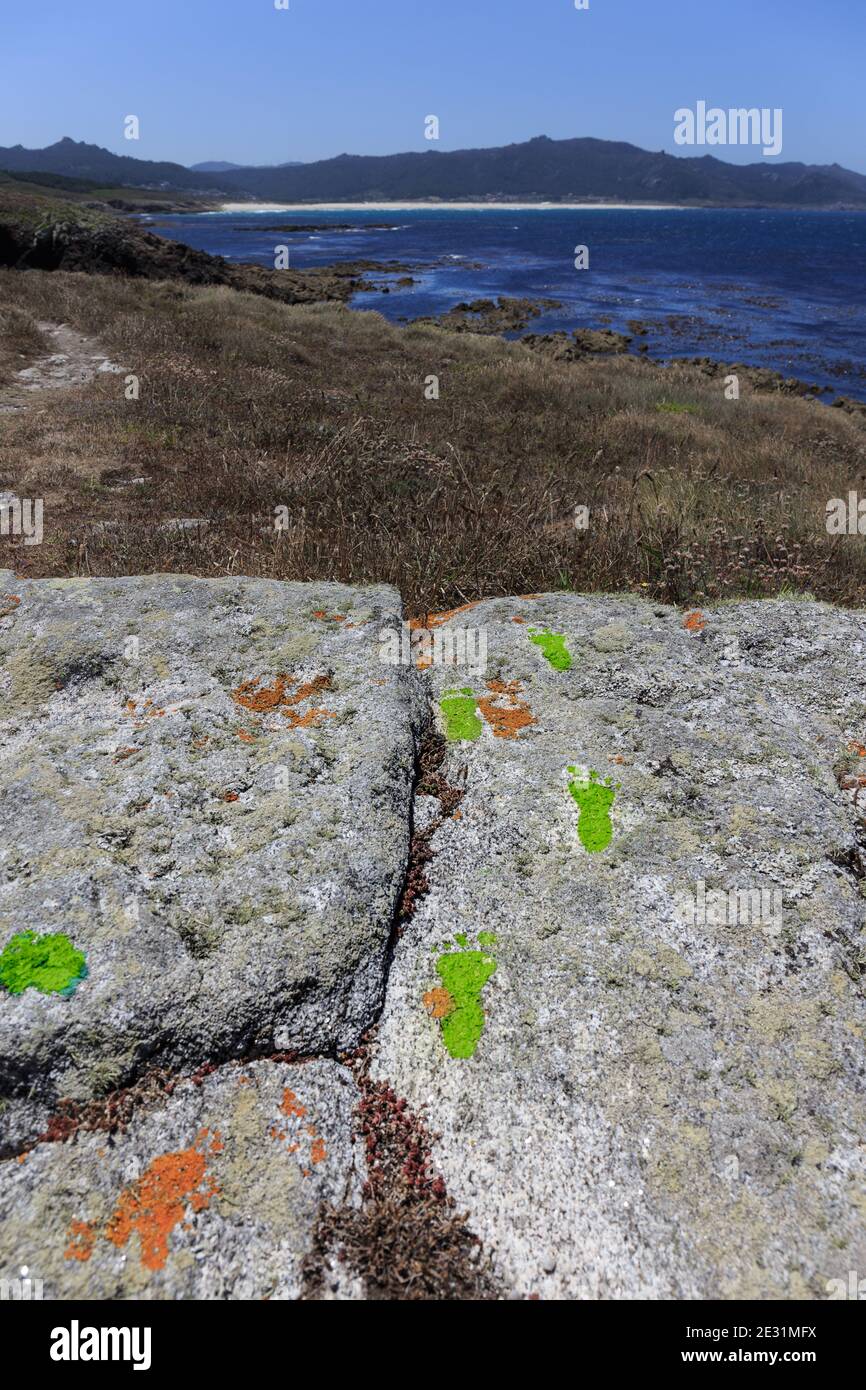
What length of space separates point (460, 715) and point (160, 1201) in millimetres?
2264

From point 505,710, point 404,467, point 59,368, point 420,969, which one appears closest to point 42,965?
point 420,969

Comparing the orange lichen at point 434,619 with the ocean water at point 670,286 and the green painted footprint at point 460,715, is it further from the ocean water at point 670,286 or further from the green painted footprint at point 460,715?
the ocean water at point 670,286

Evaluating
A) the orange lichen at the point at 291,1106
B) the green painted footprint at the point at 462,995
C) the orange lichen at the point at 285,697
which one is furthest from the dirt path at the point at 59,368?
the orange lichen at the point at 291,1106

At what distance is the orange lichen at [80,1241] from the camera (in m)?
1.81

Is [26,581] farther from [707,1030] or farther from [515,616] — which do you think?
[707,1030]

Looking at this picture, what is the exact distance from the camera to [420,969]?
2.60 meters

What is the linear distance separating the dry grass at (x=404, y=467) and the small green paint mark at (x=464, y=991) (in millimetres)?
2850

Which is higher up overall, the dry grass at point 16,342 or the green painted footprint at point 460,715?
the dry grass at point 16,342

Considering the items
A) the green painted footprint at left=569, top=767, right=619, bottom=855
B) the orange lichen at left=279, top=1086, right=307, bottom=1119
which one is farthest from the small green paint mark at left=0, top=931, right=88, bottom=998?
the green painted footprint at left=569, top=767, right=619, bottom=855

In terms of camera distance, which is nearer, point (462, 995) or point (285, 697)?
point (462, 995)

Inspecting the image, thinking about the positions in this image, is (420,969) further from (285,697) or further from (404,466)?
(404,466)

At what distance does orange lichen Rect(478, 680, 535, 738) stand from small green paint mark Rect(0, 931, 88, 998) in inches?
77.7

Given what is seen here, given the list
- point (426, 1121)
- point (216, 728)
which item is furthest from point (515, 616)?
point (426, 1121)
